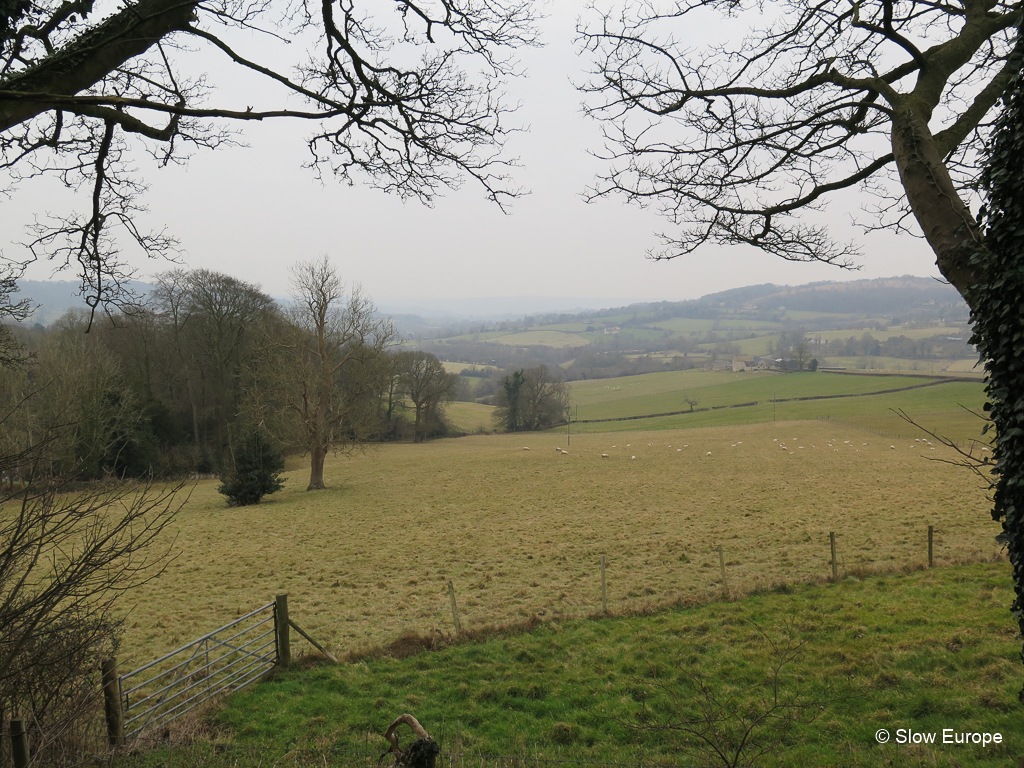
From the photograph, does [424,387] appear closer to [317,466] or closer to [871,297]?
[317,466]

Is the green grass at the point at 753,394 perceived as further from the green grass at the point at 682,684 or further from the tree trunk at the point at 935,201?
the tree trunk at the point at 935,201

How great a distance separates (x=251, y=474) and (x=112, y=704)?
2177 cm

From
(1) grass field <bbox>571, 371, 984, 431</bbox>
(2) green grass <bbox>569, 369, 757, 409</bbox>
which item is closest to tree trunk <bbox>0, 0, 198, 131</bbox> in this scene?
(1) grass field <bbox>571, 371, 984, 431</bbox>

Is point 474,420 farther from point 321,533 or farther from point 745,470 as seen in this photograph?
point 321,533

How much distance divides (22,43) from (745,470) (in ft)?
108

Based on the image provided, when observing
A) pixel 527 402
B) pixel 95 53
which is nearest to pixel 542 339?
pixel 527 402

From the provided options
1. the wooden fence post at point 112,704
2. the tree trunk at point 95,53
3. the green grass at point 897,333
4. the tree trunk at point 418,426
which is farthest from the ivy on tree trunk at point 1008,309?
the green grass at point 897,333

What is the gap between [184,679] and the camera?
320 inches

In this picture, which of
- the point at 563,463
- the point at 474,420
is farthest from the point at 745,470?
the point at 474,420

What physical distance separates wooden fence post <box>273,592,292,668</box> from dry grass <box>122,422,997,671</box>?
106 centimetres

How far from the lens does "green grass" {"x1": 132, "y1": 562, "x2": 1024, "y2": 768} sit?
18.0 feet

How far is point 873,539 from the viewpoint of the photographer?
15.7 meters

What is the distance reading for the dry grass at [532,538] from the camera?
11477 millimetres

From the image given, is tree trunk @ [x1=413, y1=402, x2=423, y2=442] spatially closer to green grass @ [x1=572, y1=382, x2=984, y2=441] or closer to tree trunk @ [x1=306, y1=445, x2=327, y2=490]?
green grass @ [x1=572, y1=382, x2=984, y2=441]
